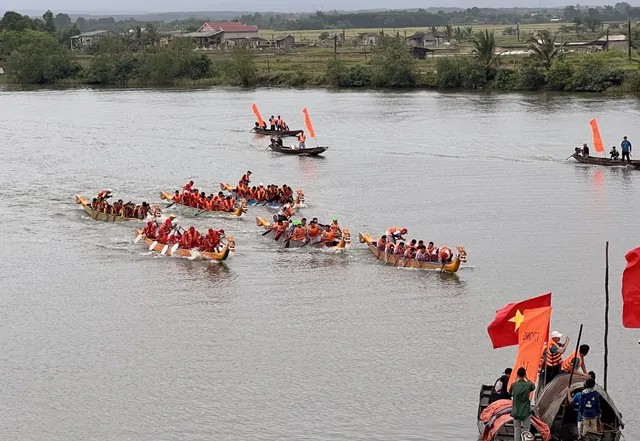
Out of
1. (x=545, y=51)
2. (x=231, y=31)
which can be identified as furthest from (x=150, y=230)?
(x=231, y=31)

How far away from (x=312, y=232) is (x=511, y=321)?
16102mm

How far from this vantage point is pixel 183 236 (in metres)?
34.0

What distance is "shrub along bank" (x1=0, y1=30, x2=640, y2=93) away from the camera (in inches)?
3196

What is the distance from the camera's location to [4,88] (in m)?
104

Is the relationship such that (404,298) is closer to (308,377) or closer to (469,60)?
(308,377)

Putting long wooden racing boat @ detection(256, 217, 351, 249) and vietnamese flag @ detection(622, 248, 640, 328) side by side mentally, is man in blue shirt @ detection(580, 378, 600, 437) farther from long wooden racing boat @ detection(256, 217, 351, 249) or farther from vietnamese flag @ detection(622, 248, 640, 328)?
long wooden racing boat @ detection(256, 217, 351, 249)

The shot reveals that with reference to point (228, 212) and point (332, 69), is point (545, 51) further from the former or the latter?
point (228, 212)

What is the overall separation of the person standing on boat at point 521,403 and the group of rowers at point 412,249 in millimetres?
13417

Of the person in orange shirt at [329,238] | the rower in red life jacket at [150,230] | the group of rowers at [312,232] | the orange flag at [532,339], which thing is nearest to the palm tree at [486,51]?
the group of rowers at [312,232]

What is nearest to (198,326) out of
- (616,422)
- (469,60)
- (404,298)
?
(404,298)

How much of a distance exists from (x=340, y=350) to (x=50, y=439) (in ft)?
23.8

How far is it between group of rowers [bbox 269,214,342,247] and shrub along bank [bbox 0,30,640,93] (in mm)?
48904

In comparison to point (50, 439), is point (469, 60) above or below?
above

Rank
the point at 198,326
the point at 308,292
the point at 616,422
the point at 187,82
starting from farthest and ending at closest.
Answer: the point at 187,82
the point at 308,292
the point at 198,326
the point at 616,422
